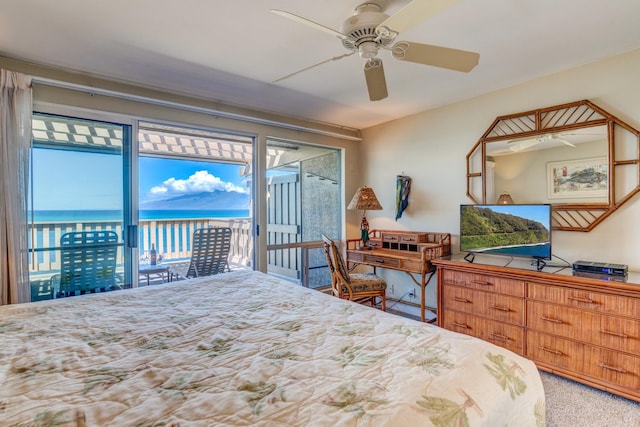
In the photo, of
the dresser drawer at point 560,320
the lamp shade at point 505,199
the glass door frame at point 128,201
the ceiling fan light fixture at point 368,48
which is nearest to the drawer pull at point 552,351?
the dresser drawer at point 560,320

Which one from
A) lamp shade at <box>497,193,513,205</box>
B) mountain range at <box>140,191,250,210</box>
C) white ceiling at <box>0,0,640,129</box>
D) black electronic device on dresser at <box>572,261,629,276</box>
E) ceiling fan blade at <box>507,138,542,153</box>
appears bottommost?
black electronic device on dresser at <box>572,261,629,276</box>

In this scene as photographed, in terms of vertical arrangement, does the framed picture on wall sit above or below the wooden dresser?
above

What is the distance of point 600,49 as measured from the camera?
2322 millimetres

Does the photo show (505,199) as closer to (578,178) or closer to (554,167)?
(554,167)

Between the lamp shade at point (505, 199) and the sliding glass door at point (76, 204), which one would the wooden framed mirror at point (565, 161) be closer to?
the lamp shade at point (505, 199)

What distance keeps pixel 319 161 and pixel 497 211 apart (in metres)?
2.35

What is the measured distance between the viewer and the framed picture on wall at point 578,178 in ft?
8.17

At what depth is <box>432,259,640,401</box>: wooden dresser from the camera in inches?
80.0

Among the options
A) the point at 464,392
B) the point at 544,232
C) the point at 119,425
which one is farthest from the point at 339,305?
the point at 544,232

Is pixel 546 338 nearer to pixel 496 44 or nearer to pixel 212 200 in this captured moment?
pixel 496 44

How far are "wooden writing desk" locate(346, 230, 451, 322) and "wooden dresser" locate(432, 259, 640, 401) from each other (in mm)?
334

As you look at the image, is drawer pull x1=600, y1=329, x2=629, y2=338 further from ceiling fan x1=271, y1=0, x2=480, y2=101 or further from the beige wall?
ceiling fan x1=271, y1=0, x2=480, y2=101

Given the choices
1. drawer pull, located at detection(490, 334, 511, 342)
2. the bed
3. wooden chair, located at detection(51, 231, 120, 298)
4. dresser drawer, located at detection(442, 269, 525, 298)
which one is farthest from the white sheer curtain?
drawer pull, located at detection(490, 334, 511, 342)

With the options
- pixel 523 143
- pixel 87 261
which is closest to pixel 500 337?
pixel 523 143
